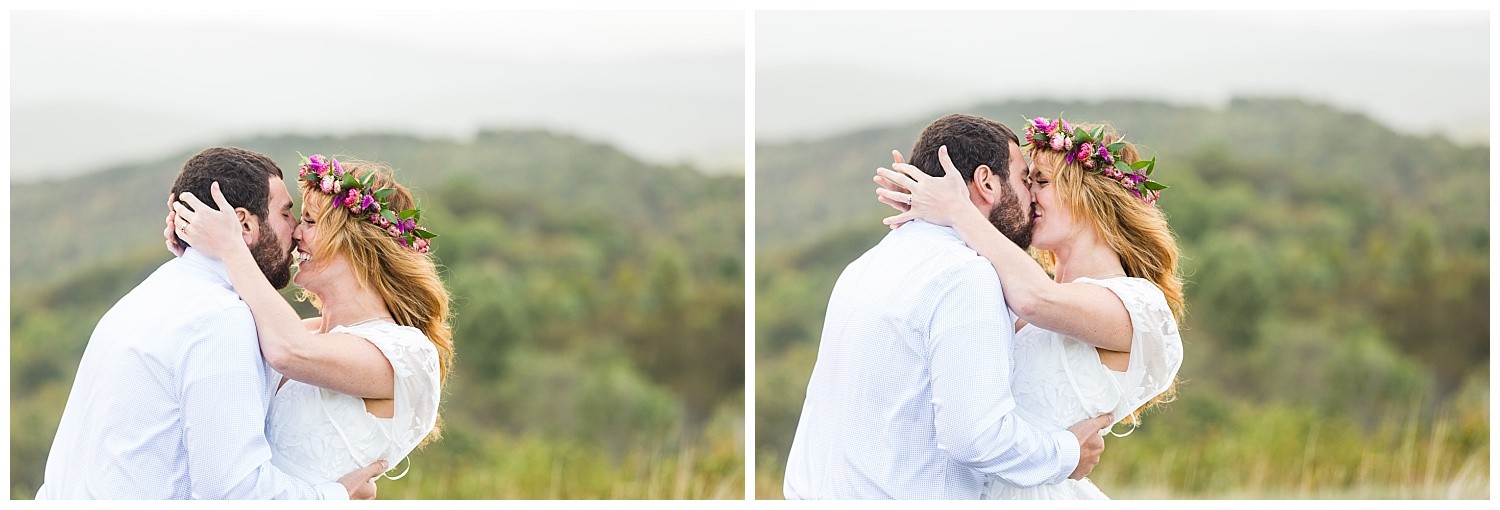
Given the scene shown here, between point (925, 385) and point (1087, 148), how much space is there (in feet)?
2.63

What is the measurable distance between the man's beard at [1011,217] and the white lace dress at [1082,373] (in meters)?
0.20

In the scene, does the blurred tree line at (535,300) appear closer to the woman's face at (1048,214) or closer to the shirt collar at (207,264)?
the woman's face at (1048,214)

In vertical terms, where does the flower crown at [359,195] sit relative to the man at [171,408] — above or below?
above

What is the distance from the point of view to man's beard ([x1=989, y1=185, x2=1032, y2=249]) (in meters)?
3.20

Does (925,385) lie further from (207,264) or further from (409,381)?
(207,264)

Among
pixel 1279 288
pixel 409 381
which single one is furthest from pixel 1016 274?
pixel 1279 288

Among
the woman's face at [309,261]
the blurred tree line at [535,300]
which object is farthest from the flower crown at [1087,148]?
the blurred tree line at [535,300]

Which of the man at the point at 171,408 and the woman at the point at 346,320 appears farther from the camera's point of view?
the woman at the point at 346,320

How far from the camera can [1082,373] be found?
303 centimetres

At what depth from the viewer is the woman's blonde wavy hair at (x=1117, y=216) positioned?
3.26 meters

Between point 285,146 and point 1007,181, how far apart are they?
1026 cm

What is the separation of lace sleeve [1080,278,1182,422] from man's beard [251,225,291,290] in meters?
1.94

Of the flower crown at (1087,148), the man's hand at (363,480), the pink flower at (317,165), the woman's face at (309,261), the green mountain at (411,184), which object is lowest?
the green mountain at (411,184)

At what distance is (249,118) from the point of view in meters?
11.8
